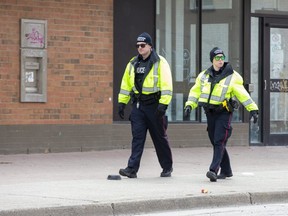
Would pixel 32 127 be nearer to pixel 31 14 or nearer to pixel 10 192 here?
pixel 31 14

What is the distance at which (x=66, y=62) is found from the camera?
14.5 meters

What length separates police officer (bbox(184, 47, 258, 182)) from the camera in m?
10.5

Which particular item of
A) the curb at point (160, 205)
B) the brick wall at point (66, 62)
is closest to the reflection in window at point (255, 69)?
the brick wall at point (66, 62)

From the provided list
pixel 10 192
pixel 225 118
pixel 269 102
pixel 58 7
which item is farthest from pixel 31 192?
pixel 269 102

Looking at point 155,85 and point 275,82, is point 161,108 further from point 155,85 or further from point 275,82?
point 275,82

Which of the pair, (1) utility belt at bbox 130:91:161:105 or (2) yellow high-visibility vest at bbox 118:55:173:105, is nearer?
(2) yellow high-visibility vest at bbox 118:55:173:105

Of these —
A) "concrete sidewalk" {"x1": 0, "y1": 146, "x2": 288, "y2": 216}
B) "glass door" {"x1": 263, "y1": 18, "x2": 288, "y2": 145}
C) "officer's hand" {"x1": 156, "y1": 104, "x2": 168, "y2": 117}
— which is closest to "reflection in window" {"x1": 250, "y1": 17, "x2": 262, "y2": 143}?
"glass door" {"x1": 263, "y1": 18, "x2": 288, "y2": 145}

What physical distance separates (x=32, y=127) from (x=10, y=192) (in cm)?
501

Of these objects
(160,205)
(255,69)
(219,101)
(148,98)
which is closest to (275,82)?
(255,69)

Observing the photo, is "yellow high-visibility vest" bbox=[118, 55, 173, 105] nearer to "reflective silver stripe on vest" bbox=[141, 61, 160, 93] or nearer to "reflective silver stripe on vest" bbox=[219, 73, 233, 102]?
"reflective silver stripe on vest" bbox=[141, 61, 160, 93]

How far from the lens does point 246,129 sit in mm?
16422

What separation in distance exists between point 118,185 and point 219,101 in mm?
1789

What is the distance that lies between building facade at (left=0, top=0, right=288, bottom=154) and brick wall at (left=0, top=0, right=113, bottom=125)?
18mm

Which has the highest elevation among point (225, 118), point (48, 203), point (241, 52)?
point (241, 52)
